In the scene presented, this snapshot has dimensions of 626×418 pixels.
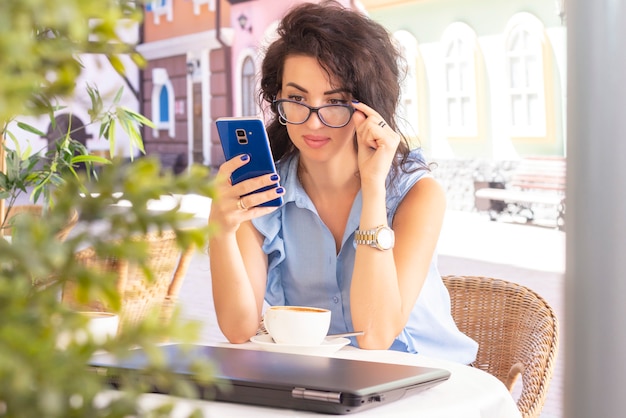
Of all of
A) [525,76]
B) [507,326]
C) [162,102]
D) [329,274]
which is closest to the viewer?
[329,274]

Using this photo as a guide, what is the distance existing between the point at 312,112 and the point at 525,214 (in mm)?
10188

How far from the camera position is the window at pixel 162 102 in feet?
47.2

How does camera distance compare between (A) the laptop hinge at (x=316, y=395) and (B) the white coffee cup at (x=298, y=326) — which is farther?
(B) the white coffee cup at (x=298, y=326)

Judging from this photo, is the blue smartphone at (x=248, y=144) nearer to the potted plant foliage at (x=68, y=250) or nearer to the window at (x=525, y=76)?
the potted plant foliage at (x=68, y=250)

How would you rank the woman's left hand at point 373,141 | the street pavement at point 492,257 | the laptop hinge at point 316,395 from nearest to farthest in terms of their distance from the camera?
the laptop hinge at point 316,395
the woman's left hand at point 373,141
the street pavement at point 492,257

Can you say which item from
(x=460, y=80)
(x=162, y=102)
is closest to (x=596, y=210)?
(x=460, y=80)

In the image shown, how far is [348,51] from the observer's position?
2232 mm

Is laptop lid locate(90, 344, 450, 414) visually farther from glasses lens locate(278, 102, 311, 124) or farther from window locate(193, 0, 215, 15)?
window locate(193, 0, 215, 15)

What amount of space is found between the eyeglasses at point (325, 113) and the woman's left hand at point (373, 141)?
0.03 meters

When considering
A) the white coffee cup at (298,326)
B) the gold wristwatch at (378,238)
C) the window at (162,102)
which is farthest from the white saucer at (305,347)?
the window at (162,102)

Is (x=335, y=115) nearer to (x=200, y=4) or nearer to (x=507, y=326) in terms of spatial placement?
(x=507, y=326)

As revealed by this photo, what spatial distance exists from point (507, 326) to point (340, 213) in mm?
563

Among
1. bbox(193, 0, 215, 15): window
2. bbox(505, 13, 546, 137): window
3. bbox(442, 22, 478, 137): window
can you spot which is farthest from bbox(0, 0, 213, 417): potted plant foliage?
bbox(193, 0, 215, 15): window

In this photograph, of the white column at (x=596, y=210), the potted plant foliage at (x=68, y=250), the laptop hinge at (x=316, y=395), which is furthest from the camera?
the white column at (x=596, y=210)
